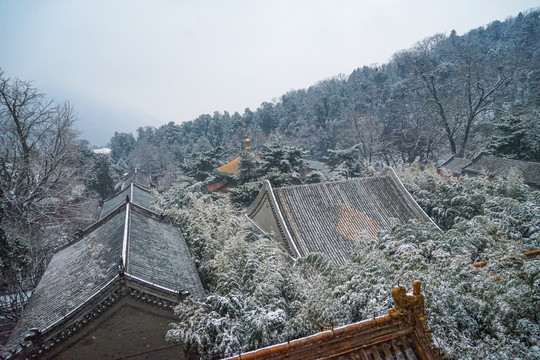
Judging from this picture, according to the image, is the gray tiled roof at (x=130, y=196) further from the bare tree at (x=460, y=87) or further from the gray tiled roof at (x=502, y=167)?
the bare tree at (x=460, y=87)

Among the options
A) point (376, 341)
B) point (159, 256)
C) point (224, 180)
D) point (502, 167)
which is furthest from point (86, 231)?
point (502, 167)

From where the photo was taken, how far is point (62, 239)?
18.4 meters

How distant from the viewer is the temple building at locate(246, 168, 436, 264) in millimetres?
12984

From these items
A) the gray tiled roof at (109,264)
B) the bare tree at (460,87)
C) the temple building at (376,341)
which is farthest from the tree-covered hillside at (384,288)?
the bare tree at (460,87)

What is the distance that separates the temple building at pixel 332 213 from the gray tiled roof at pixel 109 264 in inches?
152

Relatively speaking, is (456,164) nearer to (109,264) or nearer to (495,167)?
(495,167)

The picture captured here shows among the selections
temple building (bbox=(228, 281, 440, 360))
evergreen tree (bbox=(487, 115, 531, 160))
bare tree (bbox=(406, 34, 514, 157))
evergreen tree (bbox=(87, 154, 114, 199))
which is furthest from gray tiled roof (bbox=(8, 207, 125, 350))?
evergreen tree (bbox=(487, 115, 531, 160))

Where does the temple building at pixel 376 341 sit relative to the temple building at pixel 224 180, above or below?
below

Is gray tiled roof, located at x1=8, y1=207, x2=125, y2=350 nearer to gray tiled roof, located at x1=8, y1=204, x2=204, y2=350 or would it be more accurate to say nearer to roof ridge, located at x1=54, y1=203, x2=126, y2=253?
gray tiled roof, located at x1=8, y1=204, x2=204, y2=350

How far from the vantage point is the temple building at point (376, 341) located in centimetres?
298

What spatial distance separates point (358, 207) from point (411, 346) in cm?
1195

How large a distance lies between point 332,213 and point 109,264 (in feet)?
28.8

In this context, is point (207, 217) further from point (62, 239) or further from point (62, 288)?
point (62, 239)

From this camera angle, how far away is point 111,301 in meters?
8.08
